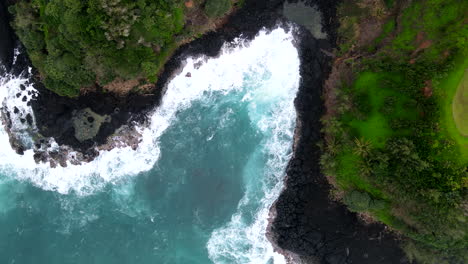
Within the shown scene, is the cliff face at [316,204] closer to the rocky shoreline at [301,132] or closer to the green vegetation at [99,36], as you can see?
the rocky shoreline at [301,132]

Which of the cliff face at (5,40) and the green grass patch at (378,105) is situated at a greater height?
the cliff face at (5,40)

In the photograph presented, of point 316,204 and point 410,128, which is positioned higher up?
point 410,128

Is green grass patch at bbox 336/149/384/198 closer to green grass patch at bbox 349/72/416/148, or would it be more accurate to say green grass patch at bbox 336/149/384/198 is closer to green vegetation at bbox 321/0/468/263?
green vegetation at bbox 321/0/468/263

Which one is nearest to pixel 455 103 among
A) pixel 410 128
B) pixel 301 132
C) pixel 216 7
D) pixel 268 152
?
pixel 410 128

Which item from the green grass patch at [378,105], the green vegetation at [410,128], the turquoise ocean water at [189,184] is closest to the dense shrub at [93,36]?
the turquoise ocean water at [189,184]

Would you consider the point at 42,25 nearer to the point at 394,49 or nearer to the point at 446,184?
the point at 394,49

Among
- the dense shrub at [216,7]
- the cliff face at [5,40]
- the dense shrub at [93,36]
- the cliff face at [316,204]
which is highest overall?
the cliff face at [5,40]

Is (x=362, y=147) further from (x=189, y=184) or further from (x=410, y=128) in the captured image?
(x=189, y=184)
